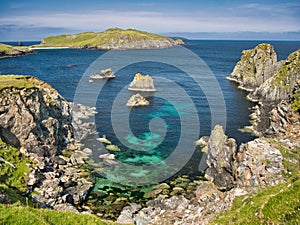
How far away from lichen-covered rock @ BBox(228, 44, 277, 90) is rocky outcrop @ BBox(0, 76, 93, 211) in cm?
9757

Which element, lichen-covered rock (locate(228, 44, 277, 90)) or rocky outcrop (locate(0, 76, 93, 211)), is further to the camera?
lichen-covered rock (locate(228, 44, 277, 90))

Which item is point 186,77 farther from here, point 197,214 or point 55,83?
point 197,214

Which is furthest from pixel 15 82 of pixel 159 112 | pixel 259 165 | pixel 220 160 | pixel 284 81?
pixel 284 81

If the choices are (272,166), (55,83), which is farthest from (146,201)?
(55,83)

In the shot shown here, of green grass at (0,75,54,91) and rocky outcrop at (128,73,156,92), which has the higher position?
green grass at (0,75,54,91)

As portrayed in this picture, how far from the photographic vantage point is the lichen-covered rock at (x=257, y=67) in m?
134

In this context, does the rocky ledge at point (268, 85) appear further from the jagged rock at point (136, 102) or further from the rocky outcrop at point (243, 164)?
the jagged rock at point (136, 102)

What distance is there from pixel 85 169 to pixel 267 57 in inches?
4501

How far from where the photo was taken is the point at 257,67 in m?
136

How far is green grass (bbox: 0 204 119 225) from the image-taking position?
14.1 m

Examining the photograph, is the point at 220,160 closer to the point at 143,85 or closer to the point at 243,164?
the point at 243,164

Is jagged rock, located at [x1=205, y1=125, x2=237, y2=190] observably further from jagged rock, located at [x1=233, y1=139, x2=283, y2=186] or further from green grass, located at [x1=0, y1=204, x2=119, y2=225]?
green grass, located at [x1=0, y1=204, x2=119, y2=225]

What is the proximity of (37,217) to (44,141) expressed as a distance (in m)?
42.3

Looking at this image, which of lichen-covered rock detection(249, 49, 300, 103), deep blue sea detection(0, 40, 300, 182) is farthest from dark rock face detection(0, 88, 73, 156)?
lichen-covered rock detection(249, 49, 300, 103)
